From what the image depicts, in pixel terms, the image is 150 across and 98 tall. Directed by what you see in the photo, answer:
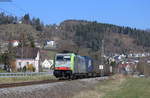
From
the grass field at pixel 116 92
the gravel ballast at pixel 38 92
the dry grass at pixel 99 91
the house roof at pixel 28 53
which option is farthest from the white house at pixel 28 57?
the gravel ballast at pixel 38 92

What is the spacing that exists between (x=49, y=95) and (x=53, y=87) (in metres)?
2.84

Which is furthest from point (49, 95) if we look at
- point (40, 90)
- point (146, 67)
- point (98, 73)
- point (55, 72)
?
point (146, 67)

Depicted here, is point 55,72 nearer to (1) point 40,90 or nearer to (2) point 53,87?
(2) point 53,87

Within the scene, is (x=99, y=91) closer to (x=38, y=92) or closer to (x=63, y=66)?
(x=63, y=66)

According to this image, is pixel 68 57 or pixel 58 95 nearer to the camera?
pixel 58 95

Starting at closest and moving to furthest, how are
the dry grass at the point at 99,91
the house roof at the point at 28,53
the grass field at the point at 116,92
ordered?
1. the dry grass at the point at 99,91
2. the grass field at the point at 116,92
3. the house roof at the point at 28,53

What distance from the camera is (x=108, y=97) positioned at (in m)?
30.0

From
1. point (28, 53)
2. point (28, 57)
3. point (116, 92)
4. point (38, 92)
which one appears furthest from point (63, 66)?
point (28, 53)

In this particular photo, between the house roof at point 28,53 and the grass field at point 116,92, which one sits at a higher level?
the house roof at point 28,53

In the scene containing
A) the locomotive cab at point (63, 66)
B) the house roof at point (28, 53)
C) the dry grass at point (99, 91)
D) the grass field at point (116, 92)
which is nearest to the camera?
the dry grass at point (99, 91)

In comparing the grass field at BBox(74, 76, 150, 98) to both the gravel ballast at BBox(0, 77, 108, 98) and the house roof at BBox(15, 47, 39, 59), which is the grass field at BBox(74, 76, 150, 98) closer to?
the gravel ballast at BBox(0, 77, 108, 98)

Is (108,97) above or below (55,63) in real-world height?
below

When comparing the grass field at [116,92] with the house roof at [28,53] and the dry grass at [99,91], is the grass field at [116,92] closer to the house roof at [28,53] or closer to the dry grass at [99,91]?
the dry grass at [99,91]

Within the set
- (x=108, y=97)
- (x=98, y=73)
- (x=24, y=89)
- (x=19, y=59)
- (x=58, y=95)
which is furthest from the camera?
(x=19, y=59)
